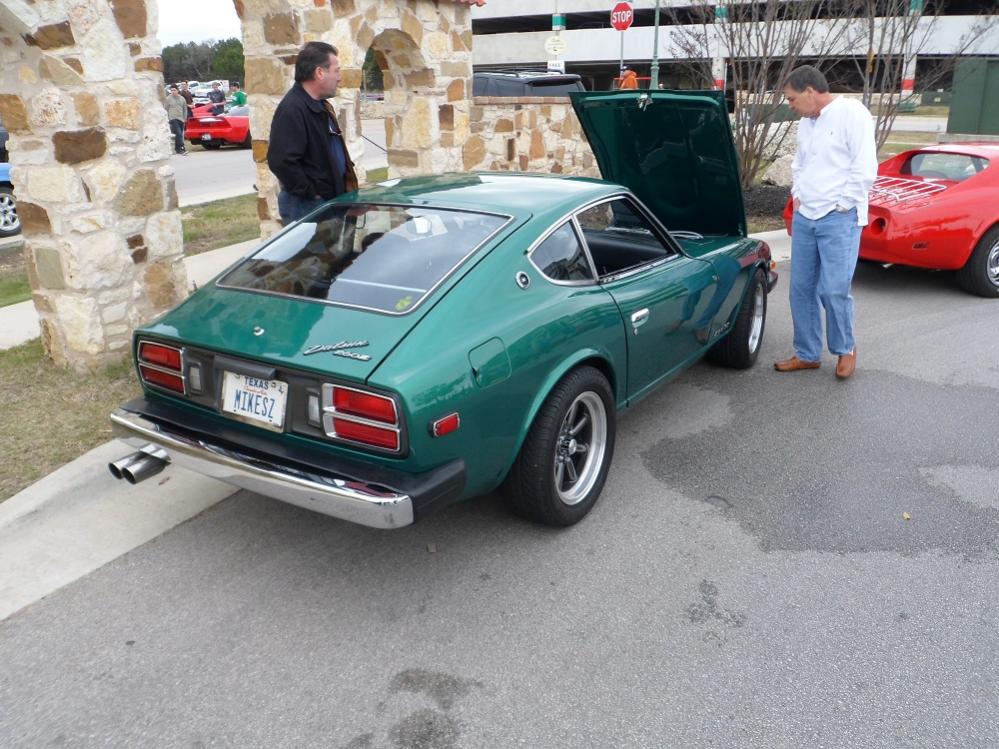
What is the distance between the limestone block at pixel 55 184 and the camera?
4.88 m

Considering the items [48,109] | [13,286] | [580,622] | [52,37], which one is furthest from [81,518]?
[13,286]

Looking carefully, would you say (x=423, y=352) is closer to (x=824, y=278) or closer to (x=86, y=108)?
(x=86, y=108)

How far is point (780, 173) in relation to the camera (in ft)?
43.7

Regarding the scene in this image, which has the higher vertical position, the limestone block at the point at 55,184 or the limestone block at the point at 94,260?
the limestone block at the point at 55,184

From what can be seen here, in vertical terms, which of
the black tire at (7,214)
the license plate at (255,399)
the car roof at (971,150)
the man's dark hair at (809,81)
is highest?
the man's dark hair at (809,81)

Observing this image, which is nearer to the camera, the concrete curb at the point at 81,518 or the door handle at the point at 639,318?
the concrete curb at the point at 81,518

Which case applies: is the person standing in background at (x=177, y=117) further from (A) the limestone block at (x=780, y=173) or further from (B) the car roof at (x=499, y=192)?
(B) the car roof at (x=499, y=192)

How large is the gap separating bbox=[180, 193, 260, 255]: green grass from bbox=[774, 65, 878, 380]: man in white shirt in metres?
6.30

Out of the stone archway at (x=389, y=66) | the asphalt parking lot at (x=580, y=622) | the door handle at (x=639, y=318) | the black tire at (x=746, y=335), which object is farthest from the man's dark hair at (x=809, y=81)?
the stone archway at (x=389, y=66)

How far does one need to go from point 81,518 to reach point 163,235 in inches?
92.2

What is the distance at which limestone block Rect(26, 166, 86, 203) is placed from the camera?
4.88 m

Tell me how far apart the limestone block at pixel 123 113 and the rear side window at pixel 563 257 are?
298 centimetres

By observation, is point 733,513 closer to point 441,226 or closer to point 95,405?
point 441,226

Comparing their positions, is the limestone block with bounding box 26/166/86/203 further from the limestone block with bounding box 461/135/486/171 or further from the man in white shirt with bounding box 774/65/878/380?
the limestone block with bounding box 461/135/486/171
